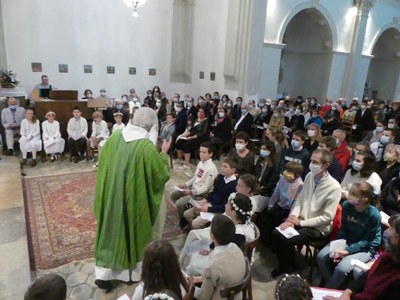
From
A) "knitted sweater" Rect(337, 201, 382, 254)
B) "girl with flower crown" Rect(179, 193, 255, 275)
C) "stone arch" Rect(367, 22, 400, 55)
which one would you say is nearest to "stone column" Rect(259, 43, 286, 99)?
"stone arch" Rect(367, 22, 400, 55)

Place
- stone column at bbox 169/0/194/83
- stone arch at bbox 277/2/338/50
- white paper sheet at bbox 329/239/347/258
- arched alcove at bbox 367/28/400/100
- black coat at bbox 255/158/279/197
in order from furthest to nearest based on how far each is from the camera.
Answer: arched alcove at bbox 367/28/400/100 < stone column at bbox 169/0/194/83 < stone arch at bbox 277/2/338/50 < black coat at bbox 255/158/279/197 < white paper sheet at bbox 329/239/347/258

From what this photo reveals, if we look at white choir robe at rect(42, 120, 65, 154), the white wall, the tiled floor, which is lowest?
the tiled floor

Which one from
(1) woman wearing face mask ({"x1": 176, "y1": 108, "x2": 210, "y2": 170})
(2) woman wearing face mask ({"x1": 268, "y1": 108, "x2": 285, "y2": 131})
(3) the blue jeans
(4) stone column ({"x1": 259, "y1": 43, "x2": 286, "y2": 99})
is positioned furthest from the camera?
(4) stone column ({"x1": 259, "y1": 43, "x2": 286, "y2": 99})

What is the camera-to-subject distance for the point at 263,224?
377 cm

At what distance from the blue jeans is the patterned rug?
1.86 metres

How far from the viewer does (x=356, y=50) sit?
514 inches

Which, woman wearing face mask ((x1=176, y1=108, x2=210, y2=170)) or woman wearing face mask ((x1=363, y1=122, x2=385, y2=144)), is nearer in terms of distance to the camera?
woman wearing face mask ((x1=363, y1=122, x2=385, y2=144))

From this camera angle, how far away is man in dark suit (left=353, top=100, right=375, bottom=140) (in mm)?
9266

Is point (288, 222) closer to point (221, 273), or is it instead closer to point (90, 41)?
point (221, 273)

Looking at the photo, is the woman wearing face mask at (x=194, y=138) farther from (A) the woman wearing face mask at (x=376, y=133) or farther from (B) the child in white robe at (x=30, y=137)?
(A) the woman wearing face mask at (x=376, y=133)

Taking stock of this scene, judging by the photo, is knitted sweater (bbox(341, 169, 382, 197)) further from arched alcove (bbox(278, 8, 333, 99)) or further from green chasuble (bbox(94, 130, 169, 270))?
arched alcove (bbox(278, 8, 333, 99))

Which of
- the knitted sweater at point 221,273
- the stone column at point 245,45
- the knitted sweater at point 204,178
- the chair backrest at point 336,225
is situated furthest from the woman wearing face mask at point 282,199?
the stone column at point 245,45

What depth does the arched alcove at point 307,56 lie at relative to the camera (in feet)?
42.3

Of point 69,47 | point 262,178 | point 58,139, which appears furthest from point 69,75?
point 262,178
